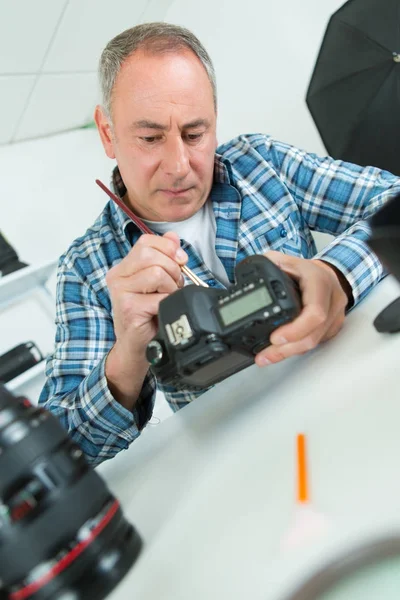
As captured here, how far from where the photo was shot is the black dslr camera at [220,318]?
0.51 meters

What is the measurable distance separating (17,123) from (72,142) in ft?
1.07

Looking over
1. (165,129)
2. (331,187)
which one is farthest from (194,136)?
(331,187)

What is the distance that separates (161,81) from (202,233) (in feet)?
1.04

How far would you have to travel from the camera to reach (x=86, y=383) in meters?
0.76

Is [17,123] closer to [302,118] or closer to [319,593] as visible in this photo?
[302,118]

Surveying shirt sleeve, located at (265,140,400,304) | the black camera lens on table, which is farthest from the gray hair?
the black camera lens on table

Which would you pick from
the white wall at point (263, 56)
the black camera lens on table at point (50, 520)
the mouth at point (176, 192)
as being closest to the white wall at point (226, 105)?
the white wall at point (263, 56)

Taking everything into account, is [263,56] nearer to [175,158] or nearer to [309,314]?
[175,158]

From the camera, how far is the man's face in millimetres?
829

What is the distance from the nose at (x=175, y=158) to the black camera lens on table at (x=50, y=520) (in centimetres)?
56

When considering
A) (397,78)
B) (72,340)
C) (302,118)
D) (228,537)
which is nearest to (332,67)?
(397,78)

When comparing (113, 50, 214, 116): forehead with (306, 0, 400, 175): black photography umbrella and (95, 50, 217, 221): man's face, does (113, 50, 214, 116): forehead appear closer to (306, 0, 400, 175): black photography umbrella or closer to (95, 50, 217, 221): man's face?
(95, 50, 217, 221): man's face

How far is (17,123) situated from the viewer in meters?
1.76

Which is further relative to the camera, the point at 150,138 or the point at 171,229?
the point at 171,229
